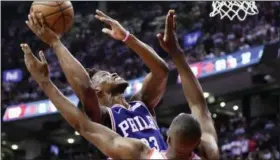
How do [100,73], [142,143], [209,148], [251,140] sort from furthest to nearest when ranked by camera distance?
[251,140]
[100,73]
[209,148]
[142,143]

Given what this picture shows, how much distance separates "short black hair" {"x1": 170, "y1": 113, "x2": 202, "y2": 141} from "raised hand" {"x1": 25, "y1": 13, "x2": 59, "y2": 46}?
44.7 inches

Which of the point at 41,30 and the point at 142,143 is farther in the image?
the point at 41,30

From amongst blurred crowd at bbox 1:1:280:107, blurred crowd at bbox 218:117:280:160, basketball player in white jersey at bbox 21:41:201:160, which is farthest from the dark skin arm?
blurred crowd at bbox 1:1:280:107

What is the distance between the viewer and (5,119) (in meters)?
17.5

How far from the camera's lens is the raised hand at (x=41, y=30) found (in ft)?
11.8

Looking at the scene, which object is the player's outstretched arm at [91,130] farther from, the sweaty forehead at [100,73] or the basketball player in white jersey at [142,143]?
the sweaty forehead at [100,73]

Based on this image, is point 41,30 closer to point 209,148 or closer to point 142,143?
point 142,143

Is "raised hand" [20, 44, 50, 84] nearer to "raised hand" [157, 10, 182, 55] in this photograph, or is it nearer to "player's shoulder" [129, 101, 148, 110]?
"raised hand" [157, 10, 182, 55]

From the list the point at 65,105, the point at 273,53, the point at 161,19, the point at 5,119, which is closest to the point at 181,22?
the point at 161,19

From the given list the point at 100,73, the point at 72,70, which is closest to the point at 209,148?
the point at 72,70

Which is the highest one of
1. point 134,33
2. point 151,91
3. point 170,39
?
point 134,33

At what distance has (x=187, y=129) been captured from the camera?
279 centimetres

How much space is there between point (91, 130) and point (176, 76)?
1227 centimetres

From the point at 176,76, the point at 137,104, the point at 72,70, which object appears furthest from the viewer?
the point at 176,76
